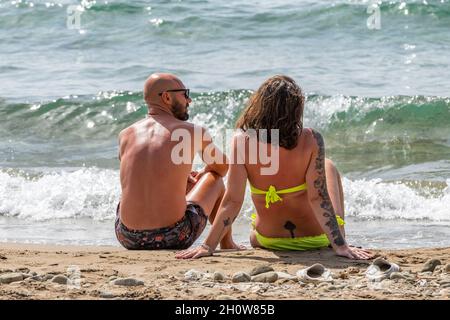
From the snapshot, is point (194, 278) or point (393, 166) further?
point (393, 166)

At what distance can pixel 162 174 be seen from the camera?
567 cm

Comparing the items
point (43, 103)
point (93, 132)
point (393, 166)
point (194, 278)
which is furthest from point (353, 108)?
point (194, 278)

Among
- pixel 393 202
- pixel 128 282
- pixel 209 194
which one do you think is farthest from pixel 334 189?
pixel 393 202

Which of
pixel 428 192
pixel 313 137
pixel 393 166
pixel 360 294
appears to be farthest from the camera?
pixel 393 166

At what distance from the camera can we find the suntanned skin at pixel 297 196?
5.23 meters

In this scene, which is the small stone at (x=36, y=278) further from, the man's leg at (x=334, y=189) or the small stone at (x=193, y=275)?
the man's leg at (x=334, y=189)

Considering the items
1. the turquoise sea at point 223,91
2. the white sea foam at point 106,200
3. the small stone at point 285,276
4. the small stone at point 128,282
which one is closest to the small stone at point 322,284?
the small stone at point 285,276

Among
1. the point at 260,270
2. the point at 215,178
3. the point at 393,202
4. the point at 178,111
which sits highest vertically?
the point at 178,111

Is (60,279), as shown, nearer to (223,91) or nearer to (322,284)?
(322,284)

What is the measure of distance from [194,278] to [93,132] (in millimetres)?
7163

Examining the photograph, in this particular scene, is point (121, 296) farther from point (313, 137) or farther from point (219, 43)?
point (219, 43)

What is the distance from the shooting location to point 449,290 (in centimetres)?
431

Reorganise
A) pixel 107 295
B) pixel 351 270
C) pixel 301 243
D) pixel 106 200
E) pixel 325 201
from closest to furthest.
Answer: pixel 107 295
pixel 351 270
pixel 325 201
pixel 301 243
pixel 106 200

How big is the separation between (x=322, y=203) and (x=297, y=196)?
0.21 m
